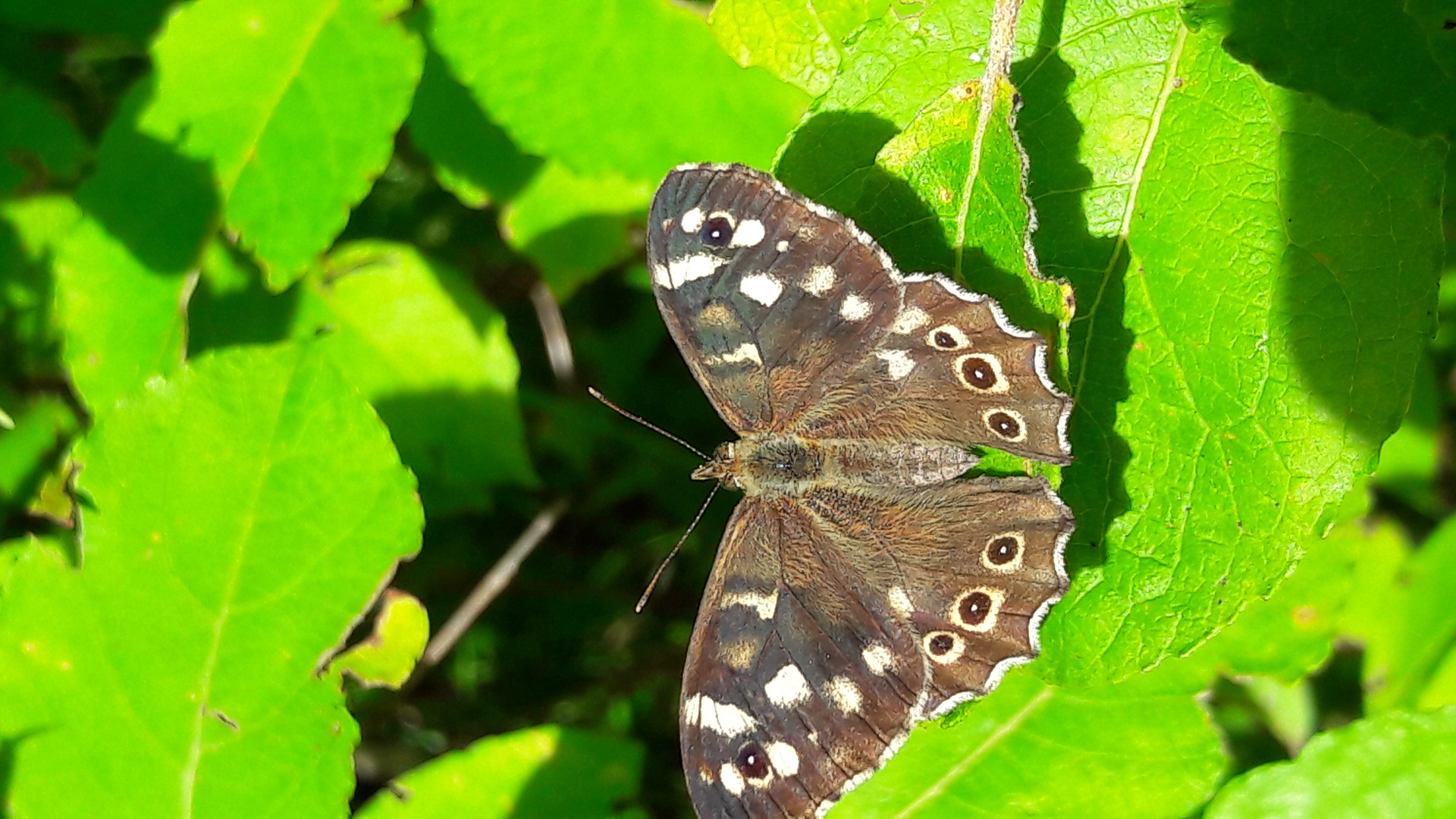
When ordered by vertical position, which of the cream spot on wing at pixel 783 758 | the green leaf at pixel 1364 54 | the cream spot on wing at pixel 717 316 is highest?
the green leaf at pixel 1364 54

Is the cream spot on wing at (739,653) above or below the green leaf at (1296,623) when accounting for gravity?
below

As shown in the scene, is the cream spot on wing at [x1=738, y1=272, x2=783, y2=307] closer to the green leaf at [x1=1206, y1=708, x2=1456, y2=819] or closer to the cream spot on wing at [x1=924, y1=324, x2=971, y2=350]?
the cream spot on wing at [x1=924, y1=324, x2=971, y2=350]

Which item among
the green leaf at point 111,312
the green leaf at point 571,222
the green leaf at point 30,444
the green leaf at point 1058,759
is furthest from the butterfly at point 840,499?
the green leaf at point 30,444

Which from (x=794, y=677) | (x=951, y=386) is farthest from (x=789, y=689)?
(x=951, y=386)

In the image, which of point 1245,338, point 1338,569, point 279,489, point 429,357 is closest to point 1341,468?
point 1245,338

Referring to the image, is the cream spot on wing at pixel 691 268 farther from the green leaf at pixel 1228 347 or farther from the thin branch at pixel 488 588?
the thin branch at pixel 488 588

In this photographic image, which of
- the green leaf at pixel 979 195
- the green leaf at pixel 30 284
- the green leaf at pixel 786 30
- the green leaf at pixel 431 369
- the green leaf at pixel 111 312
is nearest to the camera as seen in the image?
the green leaf at pixel 979 195

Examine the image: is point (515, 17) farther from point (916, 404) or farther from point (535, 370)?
point (535, 370)

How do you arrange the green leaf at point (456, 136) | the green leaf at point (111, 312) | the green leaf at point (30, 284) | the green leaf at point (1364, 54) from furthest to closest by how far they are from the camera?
the green leaf at point (30, 284), the green leaf at point (456, 136), the green leaf at point (111, 312), the green leaf at point (1364, 54)
